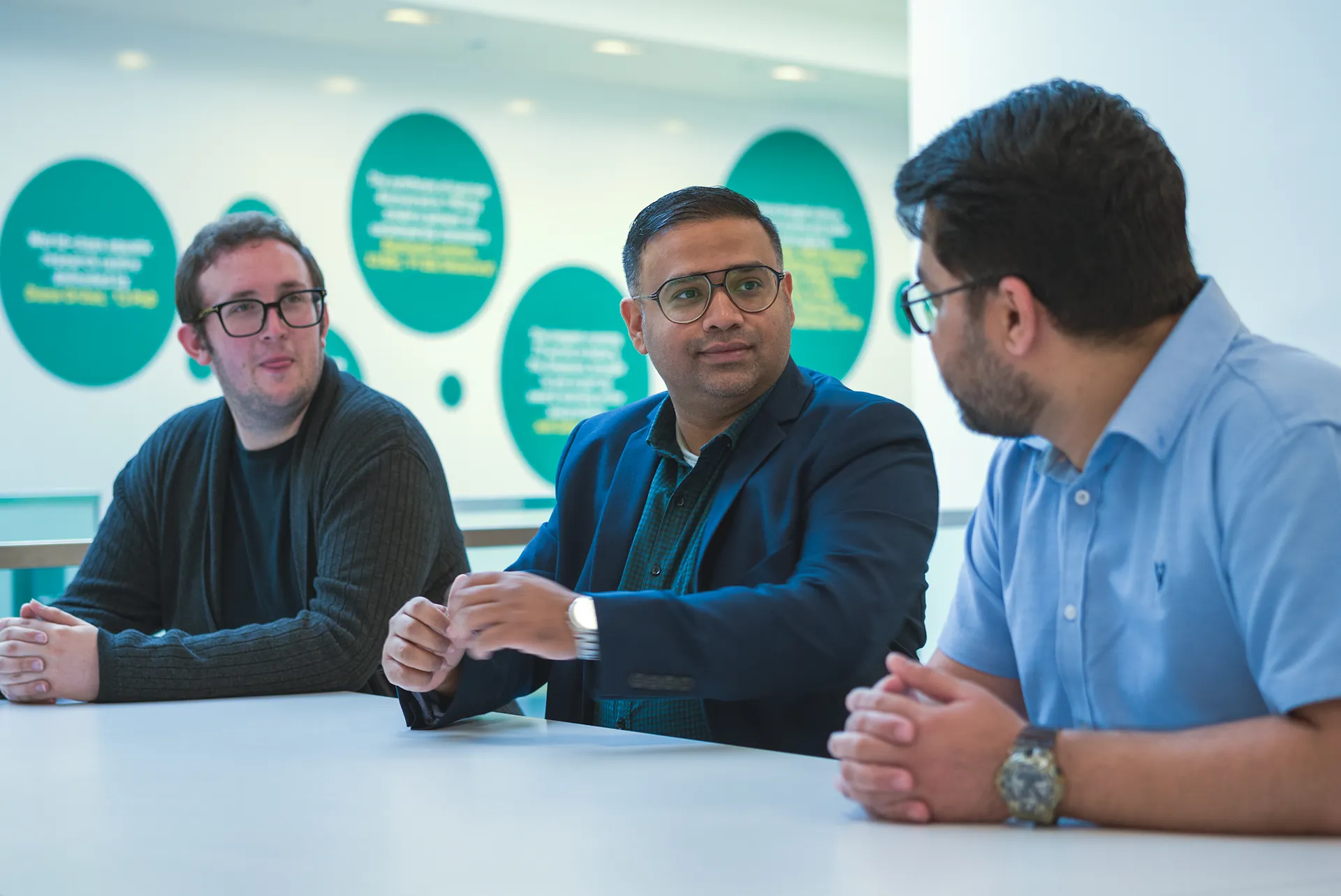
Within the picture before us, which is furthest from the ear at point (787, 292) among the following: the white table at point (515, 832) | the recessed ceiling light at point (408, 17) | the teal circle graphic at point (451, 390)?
the teal circle graphic at point (451, 390)

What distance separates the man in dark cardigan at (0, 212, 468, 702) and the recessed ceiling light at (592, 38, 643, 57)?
177 inches

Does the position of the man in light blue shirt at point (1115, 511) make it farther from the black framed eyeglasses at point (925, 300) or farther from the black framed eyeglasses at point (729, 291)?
the black framed eyeglasses at point (729, 291)

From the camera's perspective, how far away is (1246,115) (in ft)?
13.0

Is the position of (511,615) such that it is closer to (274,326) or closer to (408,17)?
(274,326)

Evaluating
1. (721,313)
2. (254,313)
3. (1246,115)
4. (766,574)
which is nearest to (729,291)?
(721,313)

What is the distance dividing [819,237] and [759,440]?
20.9ft

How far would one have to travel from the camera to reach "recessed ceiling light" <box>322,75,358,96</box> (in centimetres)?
677

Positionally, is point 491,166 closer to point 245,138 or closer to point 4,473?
point 245,138

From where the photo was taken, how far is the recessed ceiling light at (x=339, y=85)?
677 centimetres

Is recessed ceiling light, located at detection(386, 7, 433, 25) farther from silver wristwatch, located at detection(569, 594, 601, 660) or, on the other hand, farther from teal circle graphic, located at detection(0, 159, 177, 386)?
silver wristwatch, located at detection(569, 594, 601, 660)

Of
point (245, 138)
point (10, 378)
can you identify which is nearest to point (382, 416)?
point (10, 378)

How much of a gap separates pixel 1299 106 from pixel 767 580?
272 cm

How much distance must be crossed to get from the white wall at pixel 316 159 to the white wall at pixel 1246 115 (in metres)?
3.28

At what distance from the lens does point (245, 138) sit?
6492 mm
